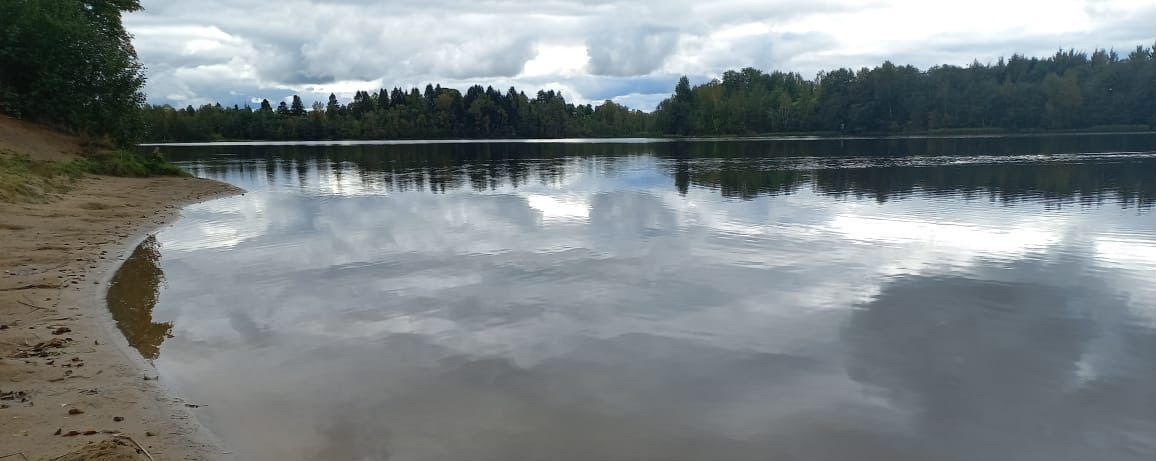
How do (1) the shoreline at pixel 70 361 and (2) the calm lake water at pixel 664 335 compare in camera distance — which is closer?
(1) the shoreline at pixel 70 361

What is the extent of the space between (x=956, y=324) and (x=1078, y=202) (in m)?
22.1

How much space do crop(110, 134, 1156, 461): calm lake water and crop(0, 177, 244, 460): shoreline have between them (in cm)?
47

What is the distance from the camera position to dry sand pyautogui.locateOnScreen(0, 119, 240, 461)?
754cm

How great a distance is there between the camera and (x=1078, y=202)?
29562 mm

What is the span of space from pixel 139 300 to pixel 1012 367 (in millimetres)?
15949

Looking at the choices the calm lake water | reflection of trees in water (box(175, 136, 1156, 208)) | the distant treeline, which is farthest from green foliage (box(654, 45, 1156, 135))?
the calm lake water

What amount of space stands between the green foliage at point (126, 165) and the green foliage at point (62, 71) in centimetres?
325

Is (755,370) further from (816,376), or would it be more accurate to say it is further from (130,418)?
(130,418)

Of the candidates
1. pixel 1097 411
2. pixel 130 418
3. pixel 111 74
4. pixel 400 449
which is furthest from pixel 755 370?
pixel 111 74

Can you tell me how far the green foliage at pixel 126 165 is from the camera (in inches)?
1532

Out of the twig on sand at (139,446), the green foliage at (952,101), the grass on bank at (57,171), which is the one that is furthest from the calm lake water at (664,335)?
the green foliage at (952,101)

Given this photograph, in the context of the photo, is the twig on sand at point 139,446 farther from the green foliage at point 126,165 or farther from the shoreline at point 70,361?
the green foliage at point 126,165

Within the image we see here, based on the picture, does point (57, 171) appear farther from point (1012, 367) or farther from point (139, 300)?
point (1012, 367)

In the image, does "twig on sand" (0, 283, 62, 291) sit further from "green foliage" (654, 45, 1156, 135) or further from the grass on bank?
"green foliage" (654, 45, 1156, 135)
